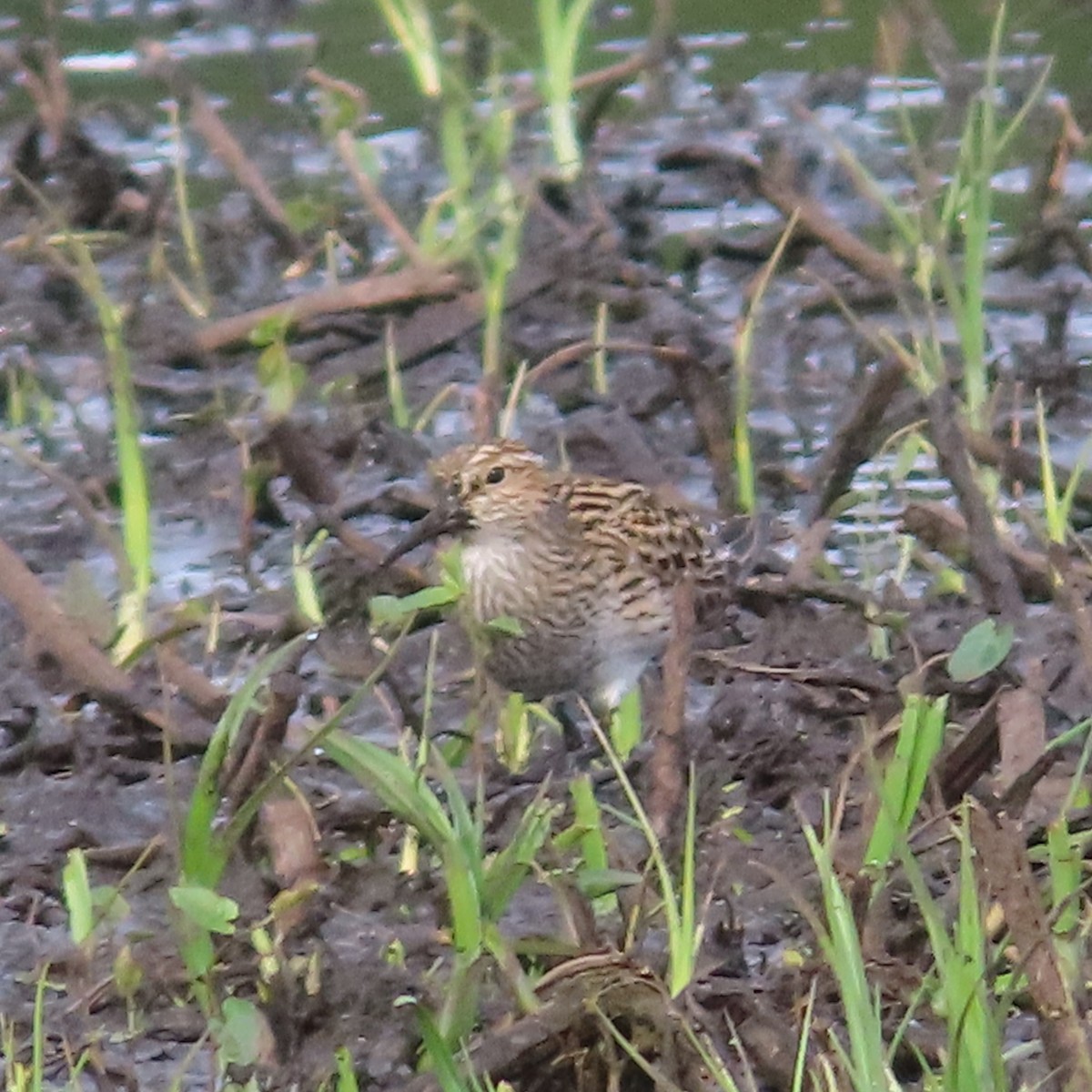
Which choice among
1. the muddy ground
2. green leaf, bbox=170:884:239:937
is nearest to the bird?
the muddy ground

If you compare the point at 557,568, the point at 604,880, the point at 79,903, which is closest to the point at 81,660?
the point at 557,568

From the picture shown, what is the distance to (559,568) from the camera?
5340 mm

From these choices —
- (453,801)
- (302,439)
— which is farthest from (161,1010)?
(302,439)

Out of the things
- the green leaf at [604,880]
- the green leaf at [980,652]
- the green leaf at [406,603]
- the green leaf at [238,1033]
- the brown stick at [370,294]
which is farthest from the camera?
the brown stick at [370,294]

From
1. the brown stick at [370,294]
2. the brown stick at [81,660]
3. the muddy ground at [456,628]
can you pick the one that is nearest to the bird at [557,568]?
the muddy ground at [456,628]

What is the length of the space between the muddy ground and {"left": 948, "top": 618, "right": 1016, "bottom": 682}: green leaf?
9 centimetres

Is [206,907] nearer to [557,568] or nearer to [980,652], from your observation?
[980,652]

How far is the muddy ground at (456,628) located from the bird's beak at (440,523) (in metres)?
0.17

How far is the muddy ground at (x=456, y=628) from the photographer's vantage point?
11.7 feet

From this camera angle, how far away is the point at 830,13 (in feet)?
35.0

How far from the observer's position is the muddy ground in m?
3.57

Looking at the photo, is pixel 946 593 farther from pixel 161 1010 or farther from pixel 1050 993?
pixel 1050 993

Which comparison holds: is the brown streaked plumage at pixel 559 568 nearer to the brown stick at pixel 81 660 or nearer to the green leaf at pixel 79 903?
the brown stick at pixel 81 660

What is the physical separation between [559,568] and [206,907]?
2129 millimetres
